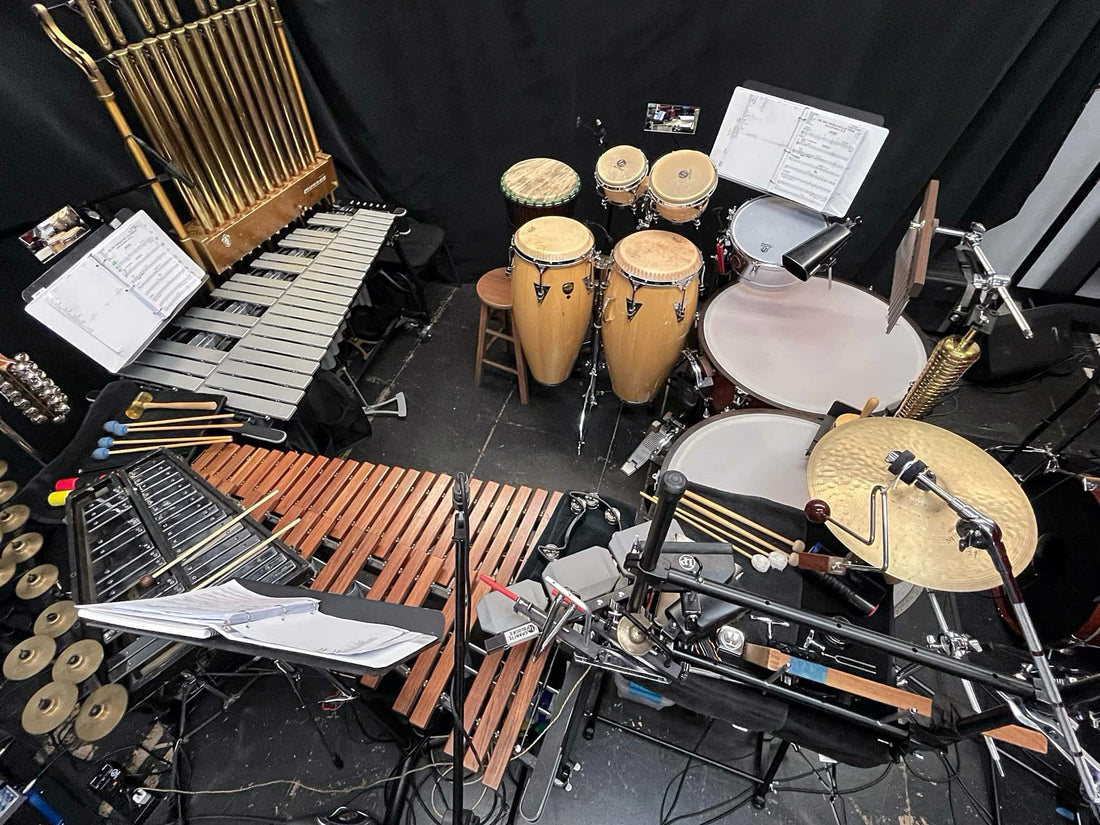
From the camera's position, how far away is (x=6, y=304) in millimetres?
2094

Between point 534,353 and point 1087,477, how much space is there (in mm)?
2339

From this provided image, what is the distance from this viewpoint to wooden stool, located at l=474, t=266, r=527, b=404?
2.98 meters

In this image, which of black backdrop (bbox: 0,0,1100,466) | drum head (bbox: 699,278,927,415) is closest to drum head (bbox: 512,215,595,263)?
drum head (bbox: 699,278,927,415)

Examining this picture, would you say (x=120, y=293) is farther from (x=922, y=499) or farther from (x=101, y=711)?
(x=922, y=499)

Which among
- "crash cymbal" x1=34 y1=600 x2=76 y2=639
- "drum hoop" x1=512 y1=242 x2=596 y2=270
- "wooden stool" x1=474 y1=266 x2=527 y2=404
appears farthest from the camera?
"wooden stool" x1=474 y1=266 x2=527 y2=404

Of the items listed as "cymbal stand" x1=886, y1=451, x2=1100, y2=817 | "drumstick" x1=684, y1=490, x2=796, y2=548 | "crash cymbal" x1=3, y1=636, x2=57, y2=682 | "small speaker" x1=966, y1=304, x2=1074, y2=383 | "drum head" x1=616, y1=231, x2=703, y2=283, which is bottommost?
"small speaker" x1=966, y1=304, x2=1074, y2=383

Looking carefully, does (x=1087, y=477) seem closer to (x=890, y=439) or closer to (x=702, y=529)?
(x=890, y=439)

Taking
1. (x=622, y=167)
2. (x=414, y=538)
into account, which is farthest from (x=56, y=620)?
(x=622, y=167)

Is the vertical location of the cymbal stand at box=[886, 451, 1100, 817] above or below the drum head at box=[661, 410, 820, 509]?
above

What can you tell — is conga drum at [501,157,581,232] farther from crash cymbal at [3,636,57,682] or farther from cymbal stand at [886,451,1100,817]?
crash cymbal at [3,636,57,682]

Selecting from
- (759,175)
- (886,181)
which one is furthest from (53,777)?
(886,181)

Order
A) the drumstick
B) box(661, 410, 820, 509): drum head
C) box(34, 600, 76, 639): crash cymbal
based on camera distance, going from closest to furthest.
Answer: box(34, 600, 76, 639): crash cymbal → the drumstick → box(661, 410, 820, 509): drum head

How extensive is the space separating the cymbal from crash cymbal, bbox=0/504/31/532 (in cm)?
227

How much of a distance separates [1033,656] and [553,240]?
86.1 inches
